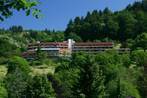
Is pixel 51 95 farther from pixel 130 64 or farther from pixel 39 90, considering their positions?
pixel 130 64

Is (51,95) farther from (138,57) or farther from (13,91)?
(138,57)

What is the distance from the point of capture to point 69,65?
165375mm

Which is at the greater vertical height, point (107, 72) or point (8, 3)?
point (8, 3)

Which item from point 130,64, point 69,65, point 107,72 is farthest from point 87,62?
point 130,64

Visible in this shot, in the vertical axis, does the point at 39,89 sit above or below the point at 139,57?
below

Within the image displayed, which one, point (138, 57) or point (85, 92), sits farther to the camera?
point (138, 57)

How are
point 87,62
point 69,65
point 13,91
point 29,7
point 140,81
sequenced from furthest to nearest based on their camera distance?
point 69,65 → point 140,81 → point 13,91 → point 87,62 → point 29,7

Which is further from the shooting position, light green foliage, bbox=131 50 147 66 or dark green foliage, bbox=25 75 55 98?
light green foliage, bbox=131 50 147 66

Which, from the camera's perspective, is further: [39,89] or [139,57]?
[139,57]

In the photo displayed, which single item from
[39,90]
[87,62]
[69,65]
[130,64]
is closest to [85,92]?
[87,62]

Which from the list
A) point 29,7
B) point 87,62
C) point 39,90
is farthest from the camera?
point 39,90

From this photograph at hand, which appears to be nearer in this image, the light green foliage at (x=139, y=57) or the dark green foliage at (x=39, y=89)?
the dark green foliage at (x=39, y=89)

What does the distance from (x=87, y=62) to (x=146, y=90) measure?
58273 millimetres

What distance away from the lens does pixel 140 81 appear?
422ft
